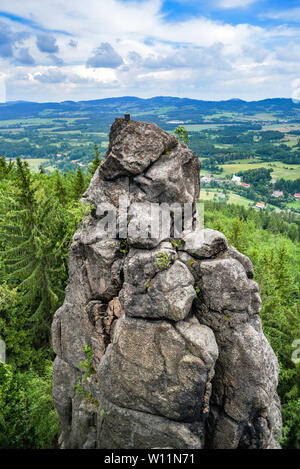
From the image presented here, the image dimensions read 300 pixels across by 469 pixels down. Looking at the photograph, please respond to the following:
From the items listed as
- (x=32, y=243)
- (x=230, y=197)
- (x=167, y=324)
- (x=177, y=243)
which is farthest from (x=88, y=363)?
(x=230, y=197)

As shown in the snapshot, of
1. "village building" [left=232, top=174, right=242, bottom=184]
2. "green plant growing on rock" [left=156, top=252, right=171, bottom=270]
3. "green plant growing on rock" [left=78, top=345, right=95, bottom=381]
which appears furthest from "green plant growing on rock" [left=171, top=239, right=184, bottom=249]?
"village building" [left=232, top=174, right=242, bottom=184]

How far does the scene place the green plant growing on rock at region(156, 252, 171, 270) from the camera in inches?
436

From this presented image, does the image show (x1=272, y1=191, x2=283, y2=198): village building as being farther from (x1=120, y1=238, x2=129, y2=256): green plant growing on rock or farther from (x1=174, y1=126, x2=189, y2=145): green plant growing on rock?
(x1=120, y1=238, x2=129, y2=256): green plant growing on rock

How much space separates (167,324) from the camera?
11.0 m

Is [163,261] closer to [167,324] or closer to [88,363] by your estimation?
[167,324]

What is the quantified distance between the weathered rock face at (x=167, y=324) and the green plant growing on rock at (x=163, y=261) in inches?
1.9

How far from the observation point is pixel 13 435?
56.5 feet

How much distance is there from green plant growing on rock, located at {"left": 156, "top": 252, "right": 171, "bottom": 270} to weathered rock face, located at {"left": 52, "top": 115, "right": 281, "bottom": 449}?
48 millimetres

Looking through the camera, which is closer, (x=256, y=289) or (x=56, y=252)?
(x=256, y=289)

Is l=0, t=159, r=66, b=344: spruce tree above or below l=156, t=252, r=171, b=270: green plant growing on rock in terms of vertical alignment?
below

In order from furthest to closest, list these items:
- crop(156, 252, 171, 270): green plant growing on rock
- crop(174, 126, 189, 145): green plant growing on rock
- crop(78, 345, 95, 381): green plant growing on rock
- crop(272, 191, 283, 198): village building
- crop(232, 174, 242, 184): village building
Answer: crop(232, 174, 242, 184): village building → crop(272, 191, 283, 198): village building → crop(174, 126, 189, 145): green plant growing on rock → crop(78, 345, 95, 381): green plant growing on rock → crop(156, 252, 171, 270): green plant growing on rock
